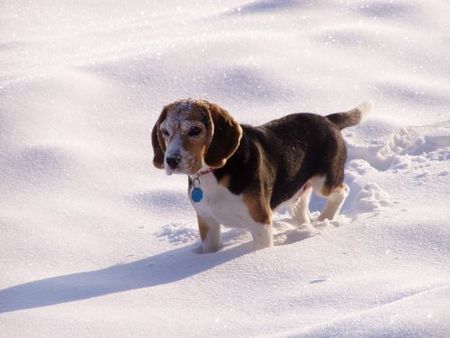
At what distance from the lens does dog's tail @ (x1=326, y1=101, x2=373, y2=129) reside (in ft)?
18.8

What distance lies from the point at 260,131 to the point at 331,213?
2.39 feet

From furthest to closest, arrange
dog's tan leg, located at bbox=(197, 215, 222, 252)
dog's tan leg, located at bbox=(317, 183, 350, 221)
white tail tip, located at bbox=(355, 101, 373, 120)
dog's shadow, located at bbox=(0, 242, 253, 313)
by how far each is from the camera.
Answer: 1. white tail tip, located at bbox=(355, 101, 373, 120)
2. dog's tan leg, located at bbox=(317, 183, 350, 221)
3. dog's tan leg, located at bbox=(197, 215, 222, 252)
4. dog's shadow, located at bbox=(0, 242, 253, 313)

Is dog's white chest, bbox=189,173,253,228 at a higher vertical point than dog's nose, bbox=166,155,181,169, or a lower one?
lower

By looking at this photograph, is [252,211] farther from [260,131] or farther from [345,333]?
[345,333]

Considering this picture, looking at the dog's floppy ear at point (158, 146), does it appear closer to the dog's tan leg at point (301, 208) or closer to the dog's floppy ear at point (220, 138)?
the dog's floppy ear at point (220, 138)

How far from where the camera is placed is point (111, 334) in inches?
155

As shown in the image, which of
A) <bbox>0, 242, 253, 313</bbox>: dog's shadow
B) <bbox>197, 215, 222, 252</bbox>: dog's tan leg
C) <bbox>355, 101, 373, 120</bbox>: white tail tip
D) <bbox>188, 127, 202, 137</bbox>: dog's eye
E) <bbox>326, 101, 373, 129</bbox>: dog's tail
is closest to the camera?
<bbox>0, 242, 253, 313</bbox>: dog's shadow

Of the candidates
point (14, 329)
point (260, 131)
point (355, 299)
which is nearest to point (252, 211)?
point (260, 131)

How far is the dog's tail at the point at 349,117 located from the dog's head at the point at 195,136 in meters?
1.11

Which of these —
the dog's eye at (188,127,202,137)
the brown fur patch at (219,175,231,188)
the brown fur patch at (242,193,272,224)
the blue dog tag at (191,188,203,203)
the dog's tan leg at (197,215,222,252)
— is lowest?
the dog's tan leg at (197,215,222,252)

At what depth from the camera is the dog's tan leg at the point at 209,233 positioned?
502 centimetres

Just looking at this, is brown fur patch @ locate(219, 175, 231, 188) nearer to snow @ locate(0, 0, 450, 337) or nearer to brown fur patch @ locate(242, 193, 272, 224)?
brown fur patch @ locate(242, 193, 272, 224)

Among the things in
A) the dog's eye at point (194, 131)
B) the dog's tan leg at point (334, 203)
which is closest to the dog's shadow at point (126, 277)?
the dog's tan leg at point (334, 203)

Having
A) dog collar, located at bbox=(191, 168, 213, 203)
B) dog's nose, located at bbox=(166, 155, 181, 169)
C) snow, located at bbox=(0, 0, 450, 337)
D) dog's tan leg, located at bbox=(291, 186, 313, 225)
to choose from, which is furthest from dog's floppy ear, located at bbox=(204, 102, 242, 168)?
dog's tan leg, located at bbox=(291, 186, 313, 225)
